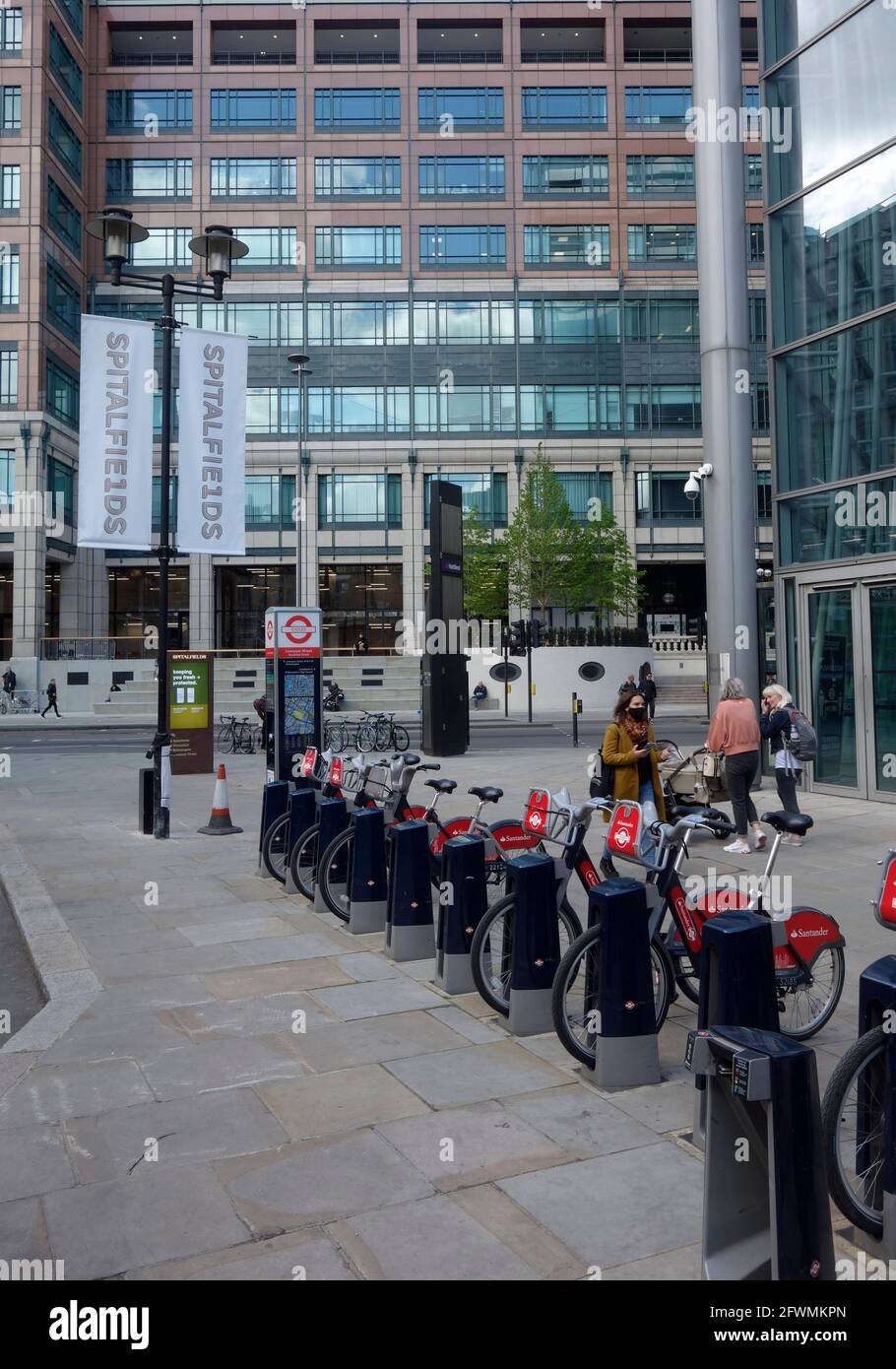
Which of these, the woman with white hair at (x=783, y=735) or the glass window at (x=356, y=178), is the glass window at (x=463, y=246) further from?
the woman with white hair at (x=783, y=735)

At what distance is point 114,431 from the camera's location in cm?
1231

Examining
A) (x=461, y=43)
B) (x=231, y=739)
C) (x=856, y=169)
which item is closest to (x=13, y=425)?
(x=231, y=739)

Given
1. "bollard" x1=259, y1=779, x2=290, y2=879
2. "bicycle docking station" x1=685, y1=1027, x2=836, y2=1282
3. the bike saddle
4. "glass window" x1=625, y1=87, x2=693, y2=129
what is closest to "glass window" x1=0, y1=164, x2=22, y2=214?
"glass window" x1=625, y1=87, x2=693, y2=129

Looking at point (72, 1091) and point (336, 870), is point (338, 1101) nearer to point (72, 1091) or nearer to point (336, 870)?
point (72, 1091)

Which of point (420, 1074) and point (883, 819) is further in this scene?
point (883, 819)

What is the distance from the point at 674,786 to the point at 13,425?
41734 millimetres

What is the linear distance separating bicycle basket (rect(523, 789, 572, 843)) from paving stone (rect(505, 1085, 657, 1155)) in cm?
177

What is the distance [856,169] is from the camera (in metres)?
14.4

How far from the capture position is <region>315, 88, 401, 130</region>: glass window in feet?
169

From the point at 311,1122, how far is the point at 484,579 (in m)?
42.4

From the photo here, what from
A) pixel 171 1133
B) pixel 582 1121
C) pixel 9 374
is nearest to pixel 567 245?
pixel 9 374

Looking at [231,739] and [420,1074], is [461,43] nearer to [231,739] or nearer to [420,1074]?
[231,739]

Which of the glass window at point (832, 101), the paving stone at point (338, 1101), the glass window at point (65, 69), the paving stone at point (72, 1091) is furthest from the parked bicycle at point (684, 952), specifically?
the glass window at point (65, 69)

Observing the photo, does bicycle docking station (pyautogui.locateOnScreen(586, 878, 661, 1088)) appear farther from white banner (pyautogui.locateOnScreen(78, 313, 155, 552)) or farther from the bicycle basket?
white banner (pyautogui.locateOnScreen(78, 313, 155, 552))
